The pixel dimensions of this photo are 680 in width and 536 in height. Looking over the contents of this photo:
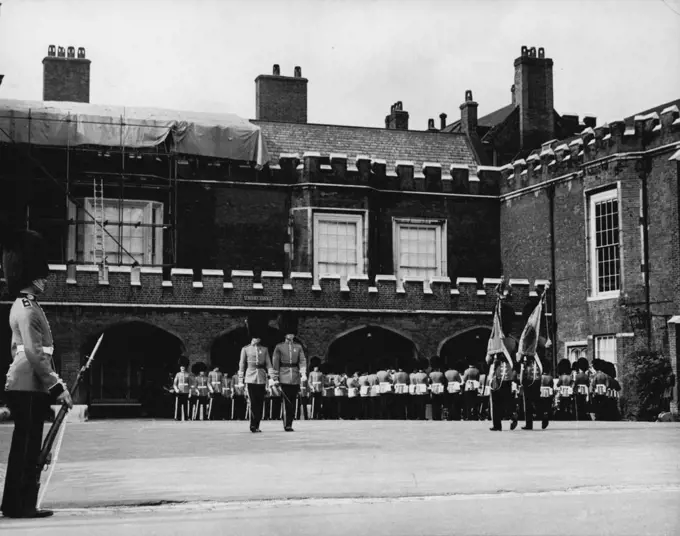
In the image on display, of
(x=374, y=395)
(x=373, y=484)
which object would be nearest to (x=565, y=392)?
(x=374, y=395)

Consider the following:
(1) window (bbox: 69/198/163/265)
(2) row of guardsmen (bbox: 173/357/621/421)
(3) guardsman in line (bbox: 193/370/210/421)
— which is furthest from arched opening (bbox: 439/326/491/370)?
(1) window (bbox: 69/198/163/265)

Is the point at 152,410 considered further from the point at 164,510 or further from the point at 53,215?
the point at 164,510

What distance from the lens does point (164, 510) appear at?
8312mm

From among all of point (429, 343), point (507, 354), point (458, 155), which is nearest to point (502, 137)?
point (458, 155)

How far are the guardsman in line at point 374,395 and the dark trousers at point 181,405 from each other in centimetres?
418

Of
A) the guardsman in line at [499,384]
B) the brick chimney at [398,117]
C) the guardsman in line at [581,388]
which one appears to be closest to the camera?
the guardsman in line at [499,384]

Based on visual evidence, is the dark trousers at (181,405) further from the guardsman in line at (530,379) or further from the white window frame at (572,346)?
the guardsman in line at (530,379)

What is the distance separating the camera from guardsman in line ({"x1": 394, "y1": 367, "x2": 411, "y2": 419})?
26.9 m

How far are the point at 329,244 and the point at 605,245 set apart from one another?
7.72 metres

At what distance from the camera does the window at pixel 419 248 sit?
3459 cm

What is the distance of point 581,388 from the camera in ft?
85.4

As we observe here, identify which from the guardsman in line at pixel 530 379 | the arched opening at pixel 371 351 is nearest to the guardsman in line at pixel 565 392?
the arched opening at pixel 371 351

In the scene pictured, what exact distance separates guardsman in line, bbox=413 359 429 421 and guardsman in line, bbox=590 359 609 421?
3640 millimetres

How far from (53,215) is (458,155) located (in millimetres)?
13539
